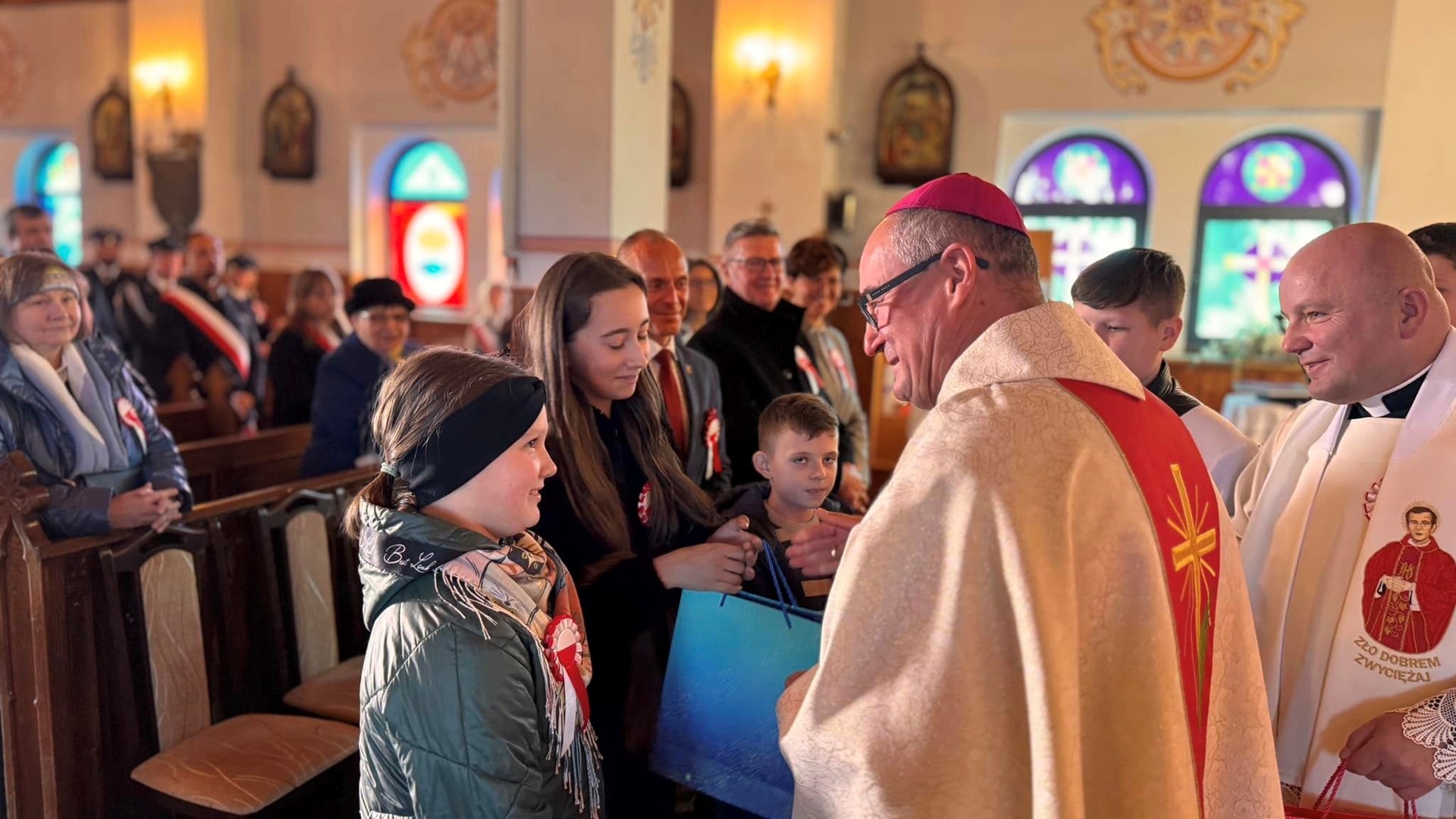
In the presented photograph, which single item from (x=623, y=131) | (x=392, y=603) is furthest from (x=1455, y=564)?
(x=623, y=131)

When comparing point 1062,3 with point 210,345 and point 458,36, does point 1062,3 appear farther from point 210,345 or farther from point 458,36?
point 210,345

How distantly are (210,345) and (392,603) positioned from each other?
552 centimetres

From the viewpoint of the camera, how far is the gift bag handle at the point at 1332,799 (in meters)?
1.84

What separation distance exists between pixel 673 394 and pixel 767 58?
22.7 feet

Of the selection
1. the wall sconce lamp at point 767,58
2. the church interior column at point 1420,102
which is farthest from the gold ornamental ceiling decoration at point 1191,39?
the church interior column at point 1420,102

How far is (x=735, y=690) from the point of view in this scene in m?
1.86

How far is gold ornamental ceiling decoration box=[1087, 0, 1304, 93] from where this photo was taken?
9.12 m

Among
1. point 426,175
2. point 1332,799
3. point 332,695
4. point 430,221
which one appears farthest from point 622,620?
point 426,175

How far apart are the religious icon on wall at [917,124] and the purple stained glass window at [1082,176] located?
2.81ft

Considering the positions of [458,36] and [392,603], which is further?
[458,36]

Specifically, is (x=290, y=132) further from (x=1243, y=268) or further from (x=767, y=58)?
(x=1243, y=268)

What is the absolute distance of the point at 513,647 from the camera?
1.66 meters

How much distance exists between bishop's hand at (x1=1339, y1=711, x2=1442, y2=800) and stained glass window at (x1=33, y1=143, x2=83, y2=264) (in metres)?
15.0

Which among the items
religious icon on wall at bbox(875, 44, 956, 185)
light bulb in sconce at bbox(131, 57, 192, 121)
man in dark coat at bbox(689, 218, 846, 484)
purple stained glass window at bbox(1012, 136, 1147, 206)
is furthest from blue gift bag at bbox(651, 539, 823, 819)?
light bulb in sconce at bbox(131, 57, 192, 121)
